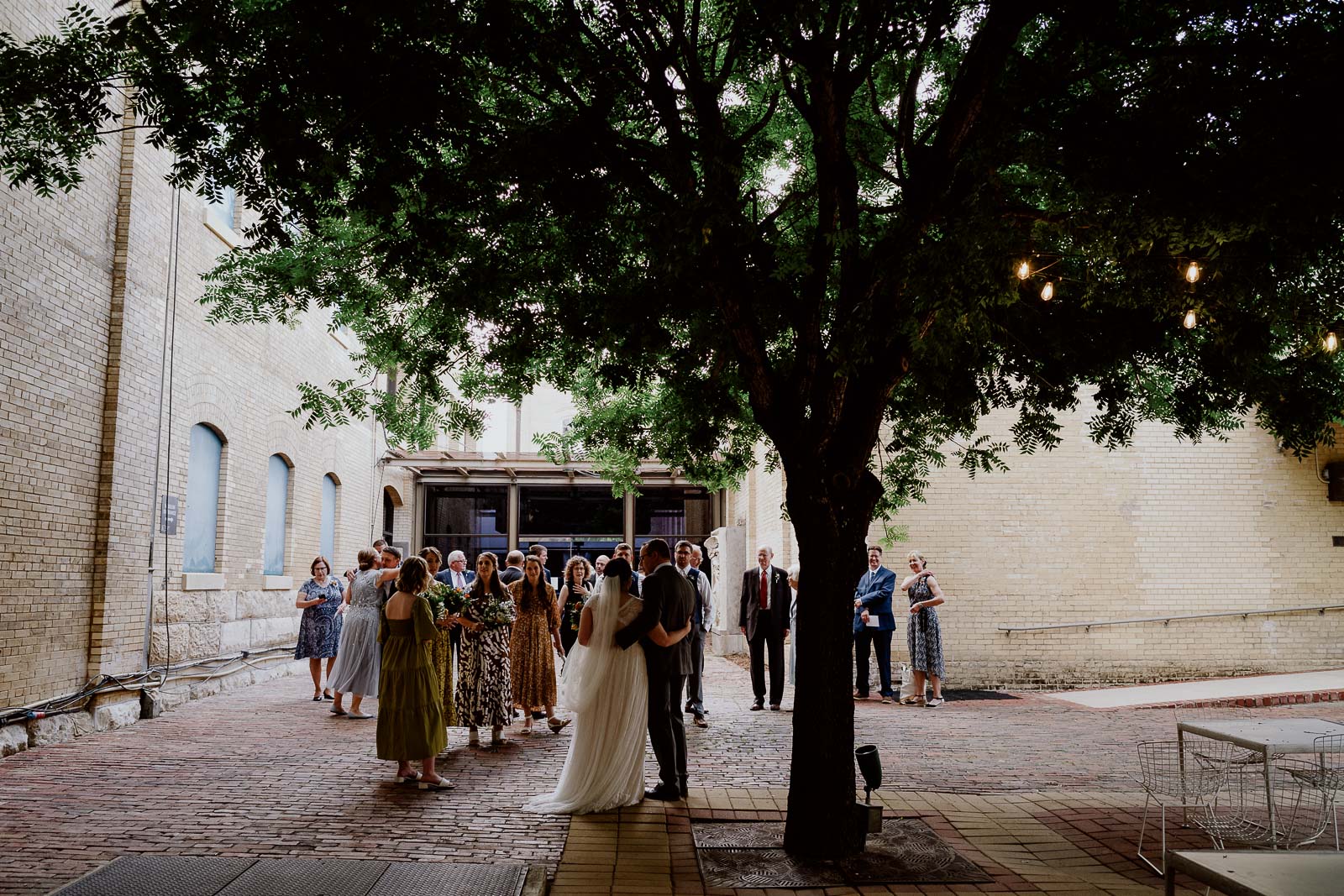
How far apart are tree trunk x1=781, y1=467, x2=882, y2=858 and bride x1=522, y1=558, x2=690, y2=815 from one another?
4.79 ft

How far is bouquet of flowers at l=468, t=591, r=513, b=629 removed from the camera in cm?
890

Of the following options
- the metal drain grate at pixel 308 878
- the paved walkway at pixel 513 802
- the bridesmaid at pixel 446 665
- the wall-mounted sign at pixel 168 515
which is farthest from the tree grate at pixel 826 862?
the wall-mounted sign at pixel 168 515

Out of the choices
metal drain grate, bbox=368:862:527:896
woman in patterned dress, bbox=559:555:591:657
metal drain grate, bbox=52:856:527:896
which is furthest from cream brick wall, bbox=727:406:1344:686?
metal drain grate, bbox=52:856:527:896

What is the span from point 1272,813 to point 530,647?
6.59 meters

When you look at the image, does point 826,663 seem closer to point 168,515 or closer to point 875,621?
point 875,621

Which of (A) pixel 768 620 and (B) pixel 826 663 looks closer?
(B) pixel 826 663

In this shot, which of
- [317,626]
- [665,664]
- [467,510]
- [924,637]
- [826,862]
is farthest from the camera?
[467,510]

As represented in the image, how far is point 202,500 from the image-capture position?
1261 cm

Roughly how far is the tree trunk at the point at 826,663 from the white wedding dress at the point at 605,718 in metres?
1.47

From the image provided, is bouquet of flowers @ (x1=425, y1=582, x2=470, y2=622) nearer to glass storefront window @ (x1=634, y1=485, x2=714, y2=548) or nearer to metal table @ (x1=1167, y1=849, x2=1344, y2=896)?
metal table @ (x1=1167, y1=849, x2=1344, y2=896)

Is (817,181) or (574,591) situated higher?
(817,181)

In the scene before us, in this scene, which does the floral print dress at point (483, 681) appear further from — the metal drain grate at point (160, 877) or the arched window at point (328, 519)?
the arched window at point (328, 519)

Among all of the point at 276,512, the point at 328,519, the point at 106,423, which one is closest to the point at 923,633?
the point at 106,423

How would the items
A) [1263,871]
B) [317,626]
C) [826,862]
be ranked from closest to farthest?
[1263,871] → [826,862] → [317,626]
